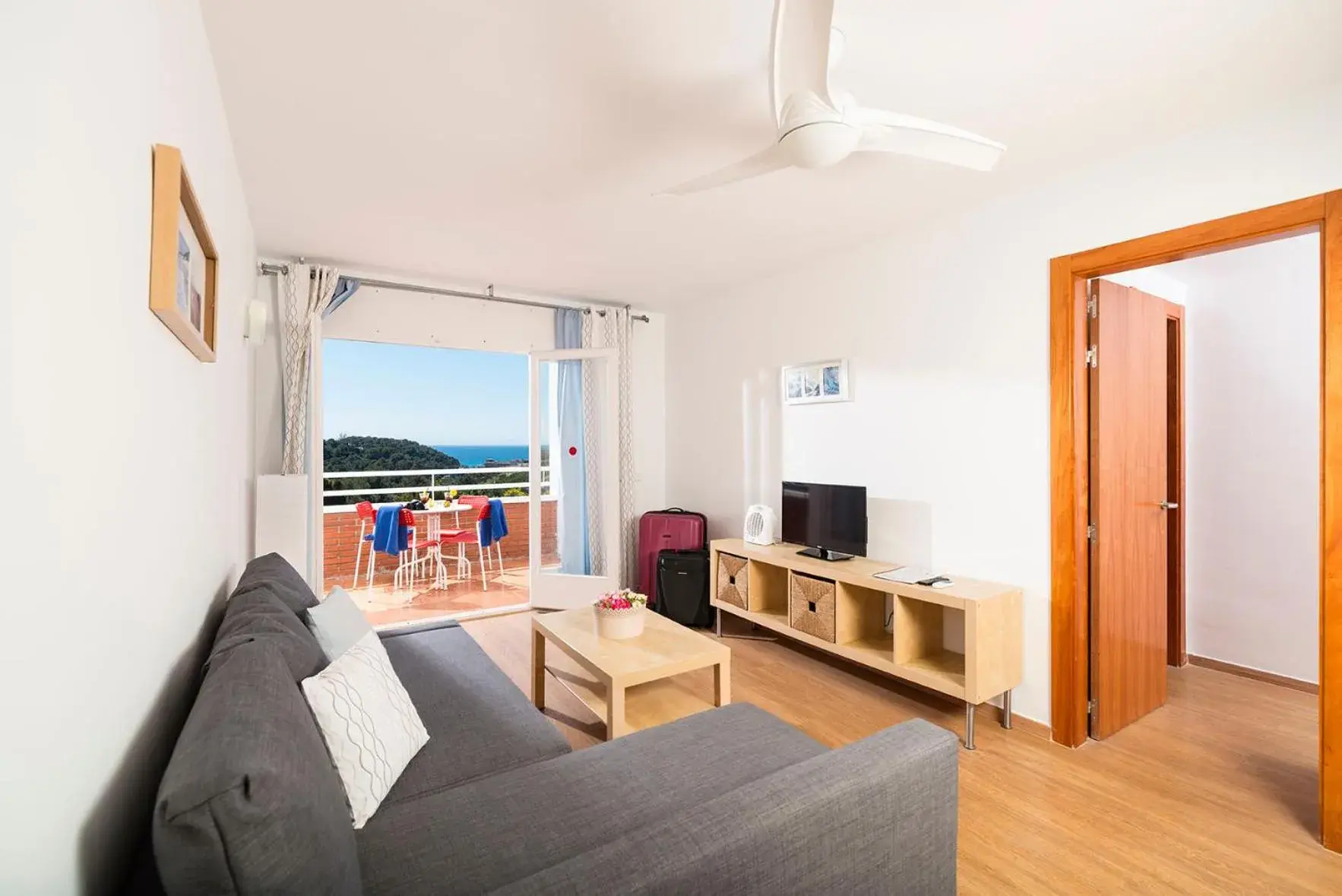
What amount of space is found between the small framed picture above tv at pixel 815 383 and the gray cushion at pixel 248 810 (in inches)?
131

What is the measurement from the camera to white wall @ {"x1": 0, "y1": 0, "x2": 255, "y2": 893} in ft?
2.09

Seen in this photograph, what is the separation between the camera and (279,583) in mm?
2141

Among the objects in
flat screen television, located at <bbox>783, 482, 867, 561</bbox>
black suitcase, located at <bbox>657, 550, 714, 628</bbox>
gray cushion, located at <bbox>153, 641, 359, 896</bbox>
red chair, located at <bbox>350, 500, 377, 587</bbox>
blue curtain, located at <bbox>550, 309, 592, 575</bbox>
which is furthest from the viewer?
red chair, located at <bbox>350, 500, 377, 587</bbox>

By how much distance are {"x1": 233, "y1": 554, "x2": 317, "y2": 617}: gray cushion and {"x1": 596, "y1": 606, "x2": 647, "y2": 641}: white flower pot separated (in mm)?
1149

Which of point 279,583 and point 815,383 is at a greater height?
point 815,383

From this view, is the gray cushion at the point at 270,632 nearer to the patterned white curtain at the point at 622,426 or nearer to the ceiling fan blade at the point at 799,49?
the ceiling fan blade at the point at 799,49

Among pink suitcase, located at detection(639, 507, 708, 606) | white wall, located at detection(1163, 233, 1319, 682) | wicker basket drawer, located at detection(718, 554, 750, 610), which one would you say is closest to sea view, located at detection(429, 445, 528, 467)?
pink suitcase, located at detection(639, 507, 708, 606)

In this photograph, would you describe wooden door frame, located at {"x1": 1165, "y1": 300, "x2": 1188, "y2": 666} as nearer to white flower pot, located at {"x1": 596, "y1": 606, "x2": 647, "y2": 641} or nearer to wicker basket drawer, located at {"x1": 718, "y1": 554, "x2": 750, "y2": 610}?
wicker basket drawer, located at {"x1": 718, "y1": 554, "x2": 750, "y2": 610}

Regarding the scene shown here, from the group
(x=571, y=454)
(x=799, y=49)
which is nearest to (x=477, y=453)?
(x=571, y=454)

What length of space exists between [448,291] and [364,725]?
362cm

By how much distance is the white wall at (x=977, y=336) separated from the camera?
232 centimetres

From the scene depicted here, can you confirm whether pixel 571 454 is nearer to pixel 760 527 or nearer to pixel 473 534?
pixel 473 534

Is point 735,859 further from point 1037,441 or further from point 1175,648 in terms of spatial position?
point 1175,648

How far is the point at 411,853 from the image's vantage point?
133cm
